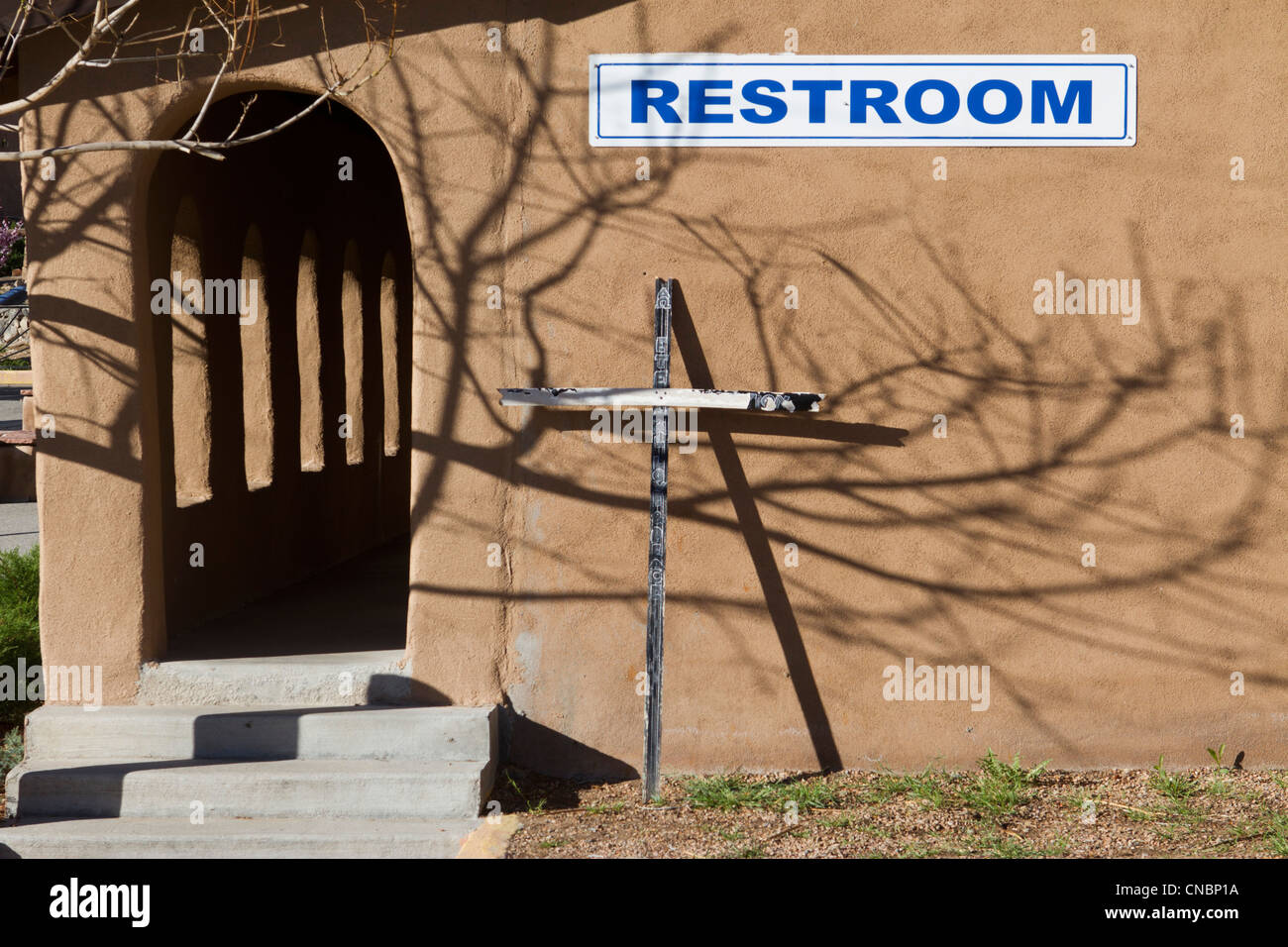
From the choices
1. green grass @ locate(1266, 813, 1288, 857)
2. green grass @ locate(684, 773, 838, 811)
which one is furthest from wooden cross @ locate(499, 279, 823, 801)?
green grass @ locate(1266, 813, 1288, 857)

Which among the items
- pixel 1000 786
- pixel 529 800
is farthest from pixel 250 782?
A: pixel 1000 786

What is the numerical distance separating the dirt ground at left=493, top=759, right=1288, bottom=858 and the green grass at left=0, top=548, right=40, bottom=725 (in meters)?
3.10

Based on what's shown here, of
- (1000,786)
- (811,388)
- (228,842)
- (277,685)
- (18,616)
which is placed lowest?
(228,842)

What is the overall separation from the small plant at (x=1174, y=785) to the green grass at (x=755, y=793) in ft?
4.91

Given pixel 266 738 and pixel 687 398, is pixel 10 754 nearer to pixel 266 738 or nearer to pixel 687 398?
pixel 266 738

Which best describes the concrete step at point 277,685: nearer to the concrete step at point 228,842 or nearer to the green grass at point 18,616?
the concrete step at point 228,842

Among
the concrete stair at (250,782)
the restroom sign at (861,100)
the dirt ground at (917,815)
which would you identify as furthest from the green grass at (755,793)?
the restroom sign at (861,100)

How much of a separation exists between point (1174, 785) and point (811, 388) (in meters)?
2.46

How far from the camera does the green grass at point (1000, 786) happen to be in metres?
5.56

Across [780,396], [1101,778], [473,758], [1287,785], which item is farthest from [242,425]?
[1287,785]

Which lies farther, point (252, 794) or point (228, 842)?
point (252, 794)

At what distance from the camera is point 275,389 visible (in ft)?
28.9

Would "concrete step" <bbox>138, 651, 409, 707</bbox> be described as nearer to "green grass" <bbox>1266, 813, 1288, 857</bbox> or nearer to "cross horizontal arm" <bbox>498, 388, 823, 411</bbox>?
"cross horizontal arm" <bbox>498, 388, 823, 411</bbox>

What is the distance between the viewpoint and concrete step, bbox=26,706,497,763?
5.68 metres
